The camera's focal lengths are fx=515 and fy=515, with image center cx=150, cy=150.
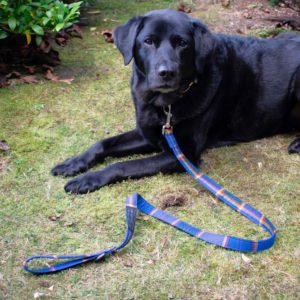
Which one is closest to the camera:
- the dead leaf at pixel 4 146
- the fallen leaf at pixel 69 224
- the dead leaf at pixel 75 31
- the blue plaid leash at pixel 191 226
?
the blue plaid leash at pixel 191 226

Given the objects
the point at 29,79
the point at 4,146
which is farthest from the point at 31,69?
the point at 4,146

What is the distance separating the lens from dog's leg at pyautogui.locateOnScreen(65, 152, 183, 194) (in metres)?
3.12

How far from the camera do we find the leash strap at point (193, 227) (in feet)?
8.27

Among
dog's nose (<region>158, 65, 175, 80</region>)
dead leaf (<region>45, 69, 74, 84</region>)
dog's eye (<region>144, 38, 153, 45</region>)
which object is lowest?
dead leaf (<region>45, 69, 74, 84</region>)

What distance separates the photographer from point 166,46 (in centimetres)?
310

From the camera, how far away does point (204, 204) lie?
3.06 meters

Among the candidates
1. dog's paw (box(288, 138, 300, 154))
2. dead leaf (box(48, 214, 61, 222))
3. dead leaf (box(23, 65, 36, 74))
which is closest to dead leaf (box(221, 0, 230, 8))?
dead leaf (box(23, 65, 36, 74))

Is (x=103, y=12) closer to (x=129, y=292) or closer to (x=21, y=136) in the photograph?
(x=21, y=136)

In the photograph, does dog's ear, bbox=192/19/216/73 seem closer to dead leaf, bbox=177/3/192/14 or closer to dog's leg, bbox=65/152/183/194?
dog's leg, bbox=65/152/183/194

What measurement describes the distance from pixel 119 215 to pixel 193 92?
99 cm

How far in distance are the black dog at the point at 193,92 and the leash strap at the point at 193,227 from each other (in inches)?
11.5

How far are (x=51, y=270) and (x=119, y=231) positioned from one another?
482 millimetres

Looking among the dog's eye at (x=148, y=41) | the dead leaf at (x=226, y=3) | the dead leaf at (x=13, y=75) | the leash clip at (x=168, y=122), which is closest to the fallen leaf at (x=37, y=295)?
the leash clip at (x=168, y=122)

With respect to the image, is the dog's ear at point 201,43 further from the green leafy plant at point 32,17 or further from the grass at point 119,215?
the green leafy plant at point 32,17
